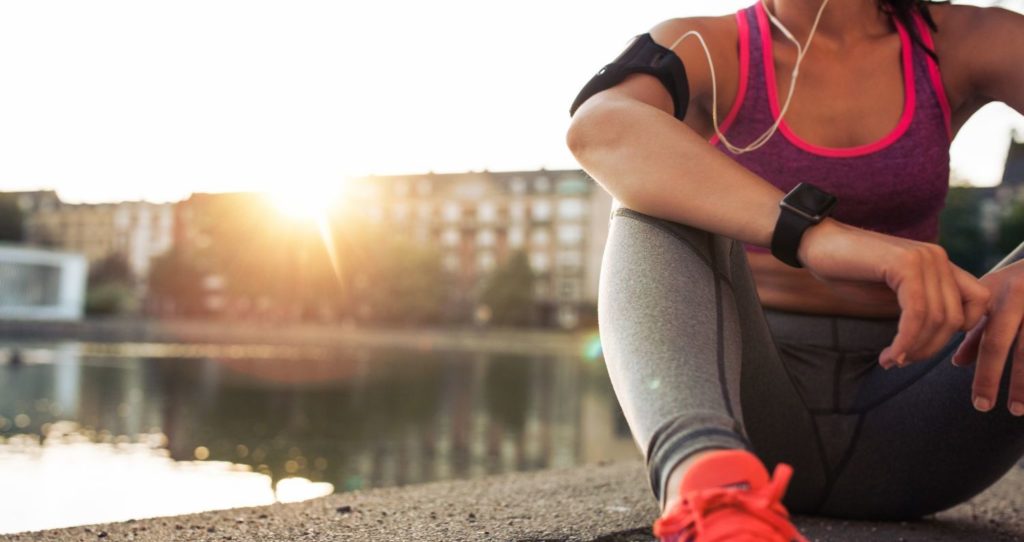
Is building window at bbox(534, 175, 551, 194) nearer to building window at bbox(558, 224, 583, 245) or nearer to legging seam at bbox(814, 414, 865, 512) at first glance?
building window at bbox(558, 224, 583, 245)

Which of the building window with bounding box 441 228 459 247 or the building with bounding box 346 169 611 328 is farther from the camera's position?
the building window with bounding box 441 228 459 247

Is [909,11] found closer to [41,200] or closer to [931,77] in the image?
[931,77]

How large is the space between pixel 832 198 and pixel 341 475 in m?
5.95

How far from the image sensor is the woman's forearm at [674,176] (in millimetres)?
1057

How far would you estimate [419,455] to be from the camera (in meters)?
7.93

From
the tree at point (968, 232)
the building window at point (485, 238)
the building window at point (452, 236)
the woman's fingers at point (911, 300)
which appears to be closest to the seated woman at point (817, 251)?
the woman's fingers at point (911, 300)

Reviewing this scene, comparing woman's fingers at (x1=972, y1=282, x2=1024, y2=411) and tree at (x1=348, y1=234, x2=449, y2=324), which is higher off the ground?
woman's fingers at (x1=972, y1=282, x2=1024, y2=411)

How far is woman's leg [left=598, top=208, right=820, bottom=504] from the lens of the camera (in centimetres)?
88

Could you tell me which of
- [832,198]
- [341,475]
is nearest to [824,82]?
[832,198]

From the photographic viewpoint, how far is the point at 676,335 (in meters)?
0.97

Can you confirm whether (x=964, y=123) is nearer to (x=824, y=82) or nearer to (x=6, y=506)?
(x=824, y=82)

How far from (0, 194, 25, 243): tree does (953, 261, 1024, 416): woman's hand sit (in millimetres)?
69326

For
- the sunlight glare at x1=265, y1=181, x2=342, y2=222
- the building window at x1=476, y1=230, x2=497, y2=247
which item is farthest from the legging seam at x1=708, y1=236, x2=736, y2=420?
the building window at x1=476, y1=230, x2=497, y2=247

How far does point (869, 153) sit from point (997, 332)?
0.36 meters
